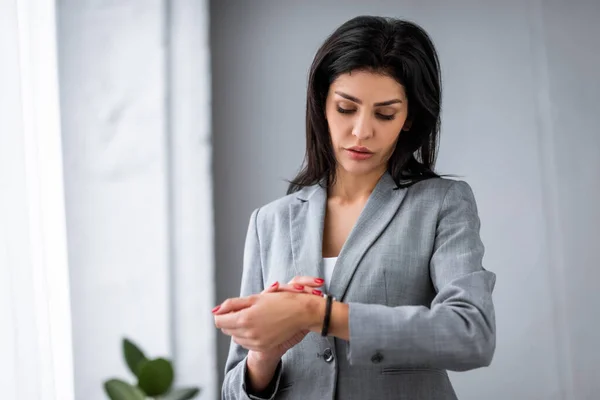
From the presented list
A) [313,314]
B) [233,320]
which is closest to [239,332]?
[233,320]

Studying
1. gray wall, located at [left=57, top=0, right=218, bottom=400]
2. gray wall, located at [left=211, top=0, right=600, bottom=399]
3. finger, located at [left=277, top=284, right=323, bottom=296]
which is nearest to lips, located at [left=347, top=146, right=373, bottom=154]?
finger, located at [left=277, top=284, right=323, bottom=296]

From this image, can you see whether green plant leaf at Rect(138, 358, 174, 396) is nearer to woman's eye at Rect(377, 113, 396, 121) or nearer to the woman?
the woman

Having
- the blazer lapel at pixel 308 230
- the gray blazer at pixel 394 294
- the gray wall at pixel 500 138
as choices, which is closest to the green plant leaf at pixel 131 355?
the gray blazer at pixel 394 294

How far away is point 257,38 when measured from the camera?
2754mm

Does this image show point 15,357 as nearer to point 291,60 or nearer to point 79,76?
point 79,76

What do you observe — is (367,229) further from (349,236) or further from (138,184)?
(138,184)

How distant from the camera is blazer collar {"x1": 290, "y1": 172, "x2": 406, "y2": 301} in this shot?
141 centimetres

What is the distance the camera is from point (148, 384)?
3.73 ft

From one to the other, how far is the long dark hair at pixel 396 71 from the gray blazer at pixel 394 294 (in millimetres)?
87

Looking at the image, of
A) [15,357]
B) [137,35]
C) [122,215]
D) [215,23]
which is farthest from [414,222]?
[215,23]

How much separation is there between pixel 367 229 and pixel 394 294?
0.48 feet

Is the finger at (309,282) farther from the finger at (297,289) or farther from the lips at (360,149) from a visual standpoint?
the lips at (360,149)

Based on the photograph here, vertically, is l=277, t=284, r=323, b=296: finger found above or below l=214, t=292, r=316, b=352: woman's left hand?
above

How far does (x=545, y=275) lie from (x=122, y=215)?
1509 mm
